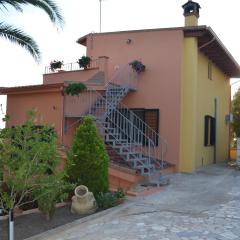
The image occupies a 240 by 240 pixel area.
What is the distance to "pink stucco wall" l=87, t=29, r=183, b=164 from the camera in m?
16.0

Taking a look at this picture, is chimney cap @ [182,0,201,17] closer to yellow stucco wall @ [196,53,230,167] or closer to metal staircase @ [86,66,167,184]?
yellow stucco wall @ [196,53,230,167]

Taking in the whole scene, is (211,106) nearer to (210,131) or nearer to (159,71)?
(210,131)

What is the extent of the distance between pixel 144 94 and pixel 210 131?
4.87 m

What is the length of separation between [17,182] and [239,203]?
17.6 ft

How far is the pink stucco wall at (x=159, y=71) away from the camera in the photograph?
16.0 metres

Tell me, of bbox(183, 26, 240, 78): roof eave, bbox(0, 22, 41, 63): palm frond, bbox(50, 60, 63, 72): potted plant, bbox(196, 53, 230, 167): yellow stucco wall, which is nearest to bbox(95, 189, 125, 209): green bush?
bbox(0, 22, 41, 63): palm frond

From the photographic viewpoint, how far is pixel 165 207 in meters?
9.80

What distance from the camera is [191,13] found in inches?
696

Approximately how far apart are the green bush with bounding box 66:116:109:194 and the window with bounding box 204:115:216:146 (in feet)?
30.6

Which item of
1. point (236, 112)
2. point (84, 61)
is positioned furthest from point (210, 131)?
point (236, 112)

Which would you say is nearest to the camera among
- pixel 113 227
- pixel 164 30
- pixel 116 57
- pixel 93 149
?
pixel 113 227

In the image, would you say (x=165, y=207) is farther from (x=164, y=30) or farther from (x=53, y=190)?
(x=164, y=30)

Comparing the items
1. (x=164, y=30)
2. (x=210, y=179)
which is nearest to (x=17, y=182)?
(x=210, y=179)

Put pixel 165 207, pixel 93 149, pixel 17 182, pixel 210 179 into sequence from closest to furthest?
pixel 17 182 → pixel 165 207 → pixel 93 149 → pixel 210 179
